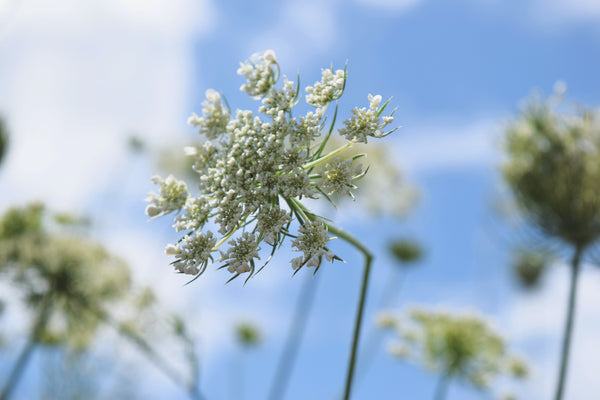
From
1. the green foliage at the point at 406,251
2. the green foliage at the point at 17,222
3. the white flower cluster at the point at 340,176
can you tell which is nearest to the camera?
the white flower cluster at the point at 340,176

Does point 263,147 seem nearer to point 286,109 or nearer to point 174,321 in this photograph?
point 286,109

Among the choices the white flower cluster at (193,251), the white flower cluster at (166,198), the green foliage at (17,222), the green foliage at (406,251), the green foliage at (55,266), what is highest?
the green foliage at (406,251)

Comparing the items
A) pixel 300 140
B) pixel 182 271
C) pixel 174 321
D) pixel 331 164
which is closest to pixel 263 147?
pixel 300 140

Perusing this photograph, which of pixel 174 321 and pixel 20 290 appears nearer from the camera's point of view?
pixel 174 321

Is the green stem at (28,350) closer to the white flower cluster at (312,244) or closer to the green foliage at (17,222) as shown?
the green foliage at (17,222)

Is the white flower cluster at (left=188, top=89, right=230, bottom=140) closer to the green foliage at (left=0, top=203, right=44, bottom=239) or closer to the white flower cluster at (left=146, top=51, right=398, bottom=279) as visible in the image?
the white flower cluster at (left=146, top=51, right=398, bottom=279)

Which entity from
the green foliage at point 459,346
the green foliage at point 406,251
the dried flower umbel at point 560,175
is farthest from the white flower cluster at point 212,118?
the green foliage at point 406,251
